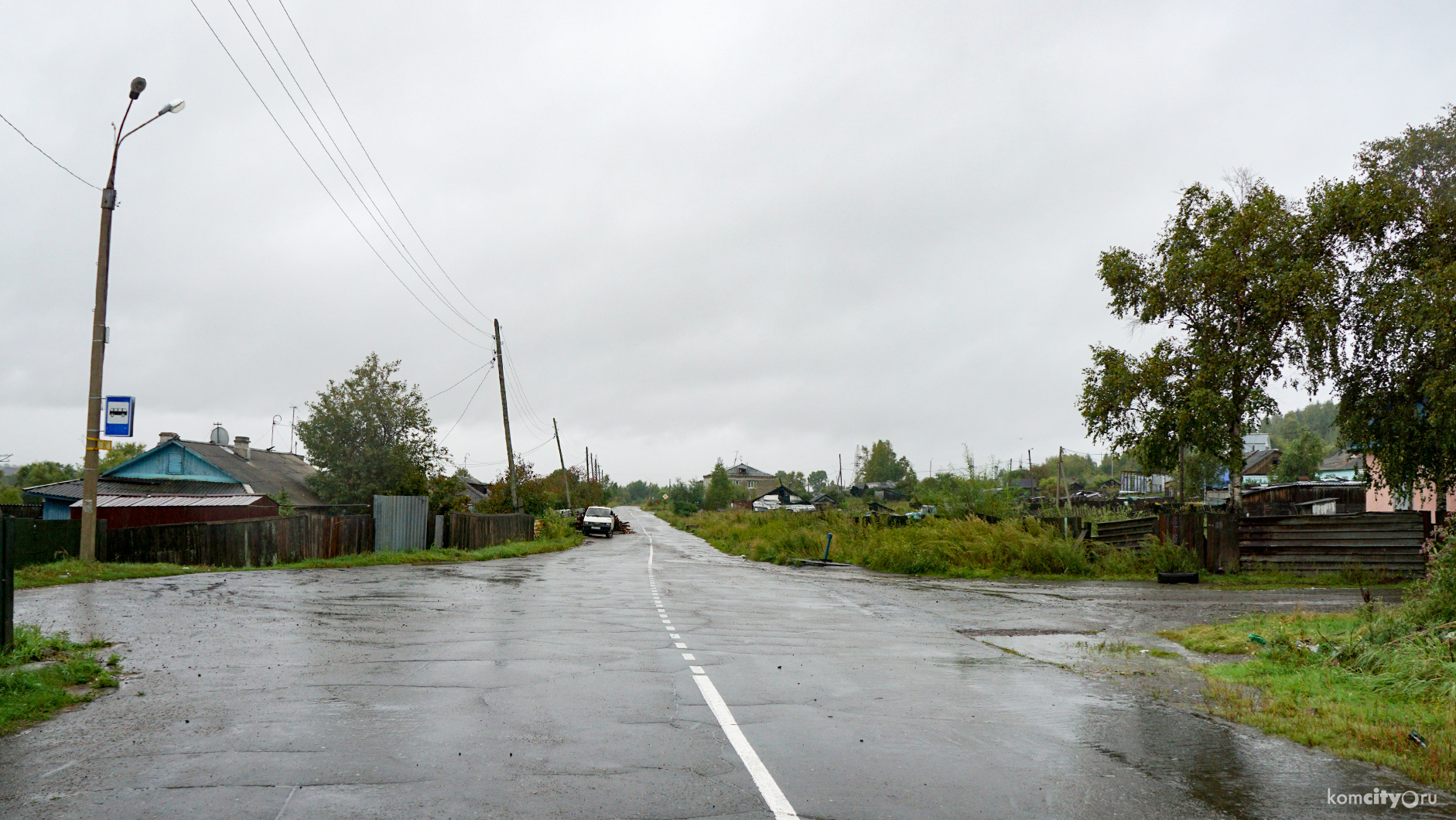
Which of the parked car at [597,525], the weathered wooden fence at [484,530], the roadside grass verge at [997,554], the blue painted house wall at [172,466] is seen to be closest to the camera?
the roadside grass verge at [997,554]

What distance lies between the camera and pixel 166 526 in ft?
80.1

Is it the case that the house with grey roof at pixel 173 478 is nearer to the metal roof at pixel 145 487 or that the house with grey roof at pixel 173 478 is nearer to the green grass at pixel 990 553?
the metal roof at pixel 145 487

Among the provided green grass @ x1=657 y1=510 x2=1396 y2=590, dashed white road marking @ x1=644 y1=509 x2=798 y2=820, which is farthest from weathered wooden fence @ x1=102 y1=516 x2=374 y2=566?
dashed white road marking @ x1=644 y1=509 x2=798 y2=820

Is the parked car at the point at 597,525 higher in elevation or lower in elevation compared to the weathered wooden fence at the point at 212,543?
lower

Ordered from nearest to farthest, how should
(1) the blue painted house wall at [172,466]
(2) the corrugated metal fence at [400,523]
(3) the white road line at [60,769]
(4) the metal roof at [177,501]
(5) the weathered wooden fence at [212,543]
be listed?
(3) the white road line at [60,769], (5) the weathered wooden fence at [212,543], (2) the corrugated metal fence at [400,523], (4) the metal roof at [177,501], (1) the blue painted house wall at [172,466]

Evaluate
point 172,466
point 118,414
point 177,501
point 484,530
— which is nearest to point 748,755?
point 118,414

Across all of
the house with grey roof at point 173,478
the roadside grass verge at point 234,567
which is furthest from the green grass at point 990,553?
the house with grey roof at point 173,478

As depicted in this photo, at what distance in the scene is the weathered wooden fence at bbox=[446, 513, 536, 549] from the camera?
3594 cm

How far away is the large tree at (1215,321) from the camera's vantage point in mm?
24203

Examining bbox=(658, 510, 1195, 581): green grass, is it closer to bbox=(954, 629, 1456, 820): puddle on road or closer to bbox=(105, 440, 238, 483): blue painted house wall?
bbox=(954, 629, 1456, 820): puddle on road

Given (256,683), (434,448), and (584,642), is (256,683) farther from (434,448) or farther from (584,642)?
(434,448)

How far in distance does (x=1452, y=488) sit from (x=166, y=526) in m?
32.5

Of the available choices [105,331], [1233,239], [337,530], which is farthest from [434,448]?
[1233,239]
